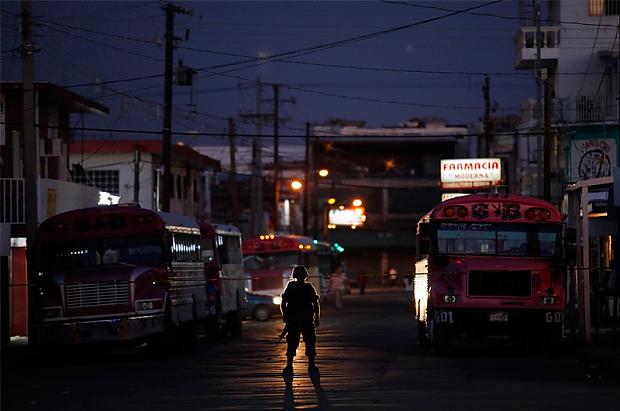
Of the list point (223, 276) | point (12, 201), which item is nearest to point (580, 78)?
point (223, 276)

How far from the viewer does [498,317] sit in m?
25.2

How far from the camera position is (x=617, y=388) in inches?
717

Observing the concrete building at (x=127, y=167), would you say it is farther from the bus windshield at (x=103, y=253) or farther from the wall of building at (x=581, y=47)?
the bus windshield at (x=103, y=253)

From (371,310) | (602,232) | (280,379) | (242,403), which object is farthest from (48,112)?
(242,403)

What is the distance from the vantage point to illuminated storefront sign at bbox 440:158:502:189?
6234cm

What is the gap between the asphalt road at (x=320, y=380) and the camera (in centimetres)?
1667

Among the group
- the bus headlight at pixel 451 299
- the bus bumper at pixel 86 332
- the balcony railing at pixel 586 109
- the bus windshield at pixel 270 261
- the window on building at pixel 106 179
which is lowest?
the bus bumper at pixel 86 332

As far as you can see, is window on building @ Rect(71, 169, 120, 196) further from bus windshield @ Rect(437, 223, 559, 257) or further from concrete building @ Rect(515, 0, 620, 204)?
bus windshield @ Rect(437, 223, 559, 257)

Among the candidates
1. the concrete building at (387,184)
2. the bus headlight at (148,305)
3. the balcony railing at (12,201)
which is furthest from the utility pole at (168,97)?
the concrete building at (387,184)

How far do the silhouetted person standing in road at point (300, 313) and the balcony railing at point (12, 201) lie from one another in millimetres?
13491

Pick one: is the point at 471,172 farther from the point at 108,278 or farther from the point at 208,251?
the point at 108,278

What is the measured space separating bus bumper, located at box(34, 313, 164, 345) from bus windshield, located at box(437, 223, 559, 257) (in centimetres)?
638

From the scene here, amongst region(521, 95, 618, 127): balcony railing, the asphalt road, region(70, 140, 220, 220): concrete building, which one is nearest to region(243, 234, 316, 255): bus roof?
region(70, 140, 220, 220): concrete building

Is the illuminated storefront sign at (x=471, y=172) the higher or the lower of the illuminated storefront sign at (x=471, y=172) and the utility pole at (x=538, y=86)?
the lower
